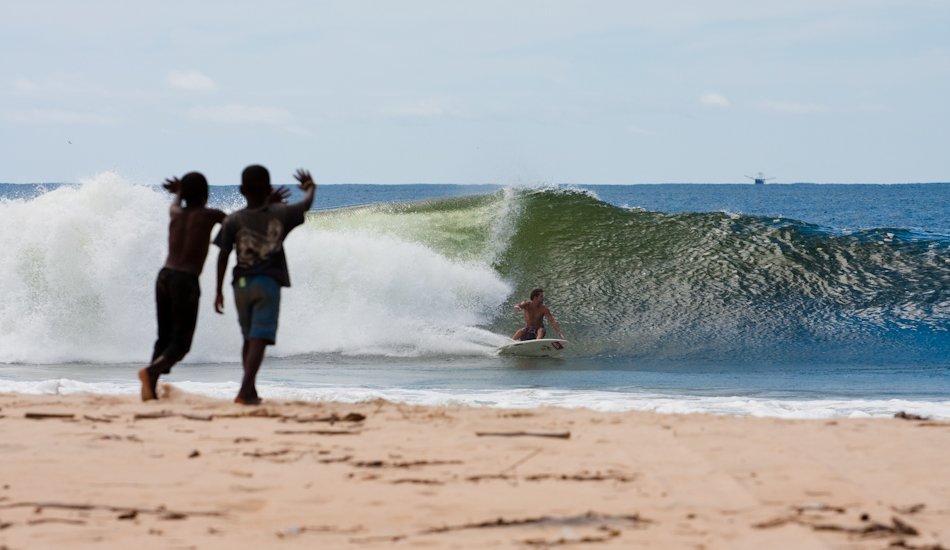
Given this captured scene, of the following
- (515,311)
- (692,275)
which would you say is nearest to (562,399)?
(515,311)

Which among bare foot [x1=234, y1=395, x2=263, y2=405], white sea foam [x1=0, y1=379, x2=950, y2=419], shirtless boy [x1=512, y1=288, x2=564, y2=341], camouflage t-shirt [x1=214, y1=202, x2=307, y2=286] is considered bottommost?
white sea foam [x1=0, y1=379, x2=950, y2=419]

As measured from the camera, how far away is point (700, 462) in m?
3.72

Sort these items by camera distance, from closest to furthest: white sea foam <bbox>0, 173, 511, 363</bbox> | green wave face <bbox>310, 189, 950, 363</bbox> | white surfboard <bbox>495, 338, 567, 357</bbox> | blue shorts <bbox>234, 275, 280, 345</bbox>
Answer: blue shorts <bbox>234, 275, 280, 345</bbox> < white surfboard <bbox>495, 338, 567, 357</bbox> < white sea foam <bbox>0, 173, 511, 363</bbox> < green wave face <bbox>310, 189, 950, 363</bbox>

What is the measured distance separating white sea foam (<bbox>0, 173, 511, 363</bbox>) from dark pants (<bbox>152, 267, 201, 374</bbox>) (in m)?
5.87

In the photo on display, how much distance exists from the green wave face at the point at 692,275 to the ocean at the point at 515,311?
0.18ft

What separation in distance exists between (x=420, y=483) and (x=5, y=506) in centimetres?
156

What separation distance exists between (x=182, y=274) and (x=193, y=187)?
569 millimetres

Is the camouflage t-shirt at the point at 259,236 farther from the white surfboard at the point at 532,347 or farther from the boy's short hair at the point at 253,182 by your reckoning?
the white surfboard at the point at 532,347

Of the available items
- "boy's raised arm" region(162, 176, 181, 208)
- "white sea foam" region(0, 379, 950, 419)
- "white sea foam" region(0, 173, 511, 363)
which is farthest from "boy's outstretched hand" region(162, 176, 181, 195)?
"white sea foam" region(0, 173, 511, 363)

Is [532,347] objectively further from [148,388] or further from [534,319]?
[148,388]

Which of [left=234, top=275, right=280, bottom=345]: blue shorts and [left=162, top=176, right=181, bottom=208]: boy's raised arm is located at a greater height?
[left=162, top=176, right=181, bottom=208]: boy's raised arm

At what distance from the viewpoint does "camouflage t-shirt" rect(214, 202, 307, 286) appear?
4930 millimetres

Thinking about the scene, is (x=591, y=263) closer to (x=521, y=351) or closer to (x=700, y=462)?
(x=521, y=351)

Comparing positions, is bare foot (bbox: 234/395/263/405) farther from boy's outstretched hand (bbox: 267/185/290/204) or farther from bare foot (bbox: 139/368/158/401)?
boy's outstretched hand (bbox: 267/185/290/204)
